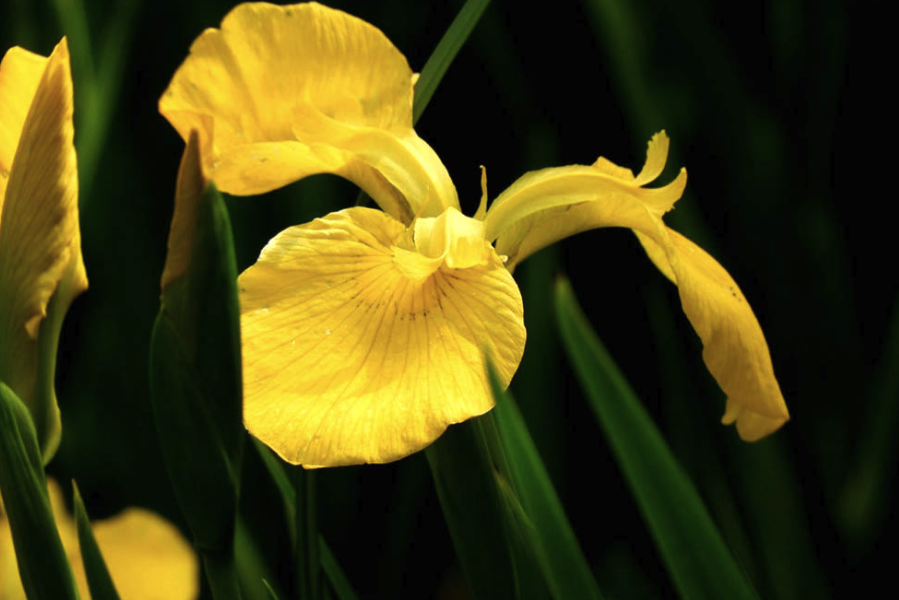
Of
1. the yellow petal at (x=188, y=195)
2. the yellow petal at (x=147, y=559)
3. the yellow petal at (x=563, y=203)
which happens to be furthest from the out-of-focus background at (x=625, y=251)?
the yellow petal at (x=188, y=195)

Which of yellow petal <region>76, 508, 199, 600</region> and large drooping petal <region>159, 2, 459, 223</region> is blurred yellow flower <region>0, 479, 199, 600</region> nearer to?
yellow petal <region>76, 508, 199, 600</region>

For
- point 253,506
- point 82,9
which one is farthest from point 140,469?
point 82,9

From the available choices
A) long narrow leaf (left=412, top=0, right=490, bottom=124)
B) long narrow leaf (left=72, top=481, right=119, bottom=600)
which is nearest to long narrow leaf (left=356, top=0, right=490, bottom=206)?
long narrow leaf (left=412, top=0, right=490, bottom=124)

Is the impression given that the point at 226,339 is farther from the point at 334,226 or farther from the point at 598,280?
the point at 598,280

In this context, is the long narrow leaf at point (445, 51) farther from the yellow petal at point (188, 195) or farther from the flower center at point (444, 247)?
the yellow petal at point (188, 195)

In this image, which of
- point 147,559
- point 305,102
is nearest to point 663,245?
point 305,102

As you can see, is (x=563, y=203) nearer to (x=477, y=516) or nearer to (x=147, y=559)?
(x=477, y=516)
